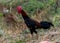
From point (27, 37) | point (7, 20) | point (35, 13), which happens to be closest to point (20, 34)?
point (27, 37)

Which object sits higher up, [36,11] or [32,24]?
[32,24]

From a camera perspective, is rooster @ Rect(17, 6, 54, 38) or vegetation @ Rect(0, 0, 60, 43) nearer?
rooster @ Rect(17, 6, 54, 38)

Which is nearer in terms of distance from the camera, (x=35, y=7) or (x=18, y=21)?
(x=18, y=21)

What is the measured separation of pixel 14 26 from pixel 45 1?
1.51 metres

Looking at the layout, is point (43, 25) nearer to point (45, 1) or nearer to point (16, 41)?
point (16, 41)

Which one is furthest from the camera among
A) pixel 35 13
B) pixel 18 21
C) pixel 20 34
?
pixel 35 13

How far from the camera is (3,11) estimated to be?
7785 millimetres

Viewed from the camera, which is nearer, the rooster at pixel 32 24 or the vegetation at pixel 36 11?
the rooster at pixel 32 24

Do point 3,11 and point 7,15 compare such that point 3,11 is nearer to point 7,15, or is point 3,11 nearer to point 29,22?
point 7,15

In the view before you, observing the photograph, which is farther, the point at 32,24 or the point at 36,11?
the point at 36,11

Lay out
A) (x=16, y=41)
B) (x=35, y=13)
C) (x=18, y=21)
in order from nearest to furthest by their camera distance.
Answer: (x=16, y=41) → (x=18, y=21) → (x=35, y=13)

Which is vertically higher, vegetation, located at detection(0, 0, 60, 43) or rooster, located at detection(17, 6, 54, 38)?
rooster, located at detection(17, 6, 54, 38)

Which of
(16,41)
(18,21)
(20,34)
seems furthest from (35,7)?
(16,41)

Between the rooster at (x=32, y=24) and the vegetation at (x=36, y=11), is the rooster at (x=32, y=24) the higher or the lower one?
the higher one
